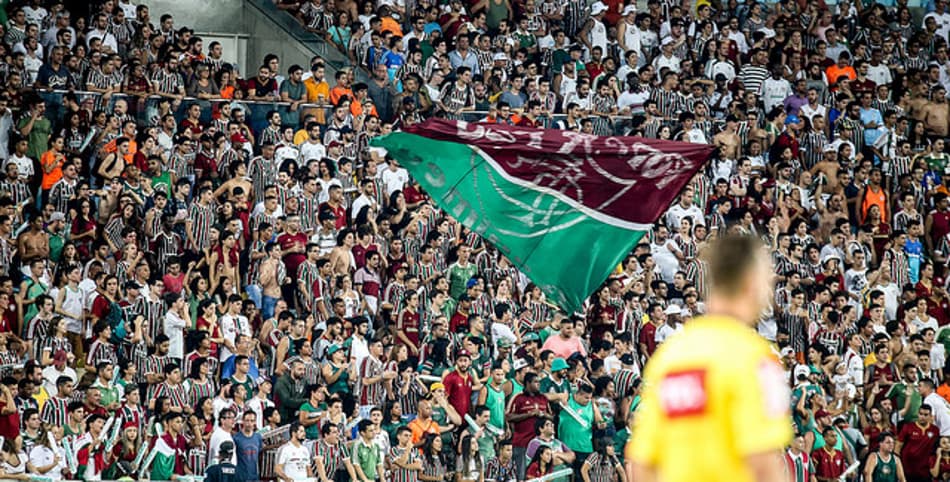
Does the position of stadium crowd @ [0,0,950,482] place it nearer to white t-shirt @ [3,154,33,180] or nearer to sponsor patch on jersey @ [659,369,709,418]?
white t-shirt @ [3,154,33,180]

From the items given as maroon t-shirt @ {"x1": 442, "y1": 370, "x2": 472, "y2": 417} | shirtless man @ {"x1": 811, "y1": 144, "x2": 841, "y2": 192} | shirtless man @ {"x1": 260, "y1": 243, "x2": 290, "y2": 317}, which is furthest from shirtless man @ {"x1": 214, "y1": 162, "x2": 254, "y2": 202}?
shirtless man @ {"x1": 811, "y1": 144, "x2": 841, "y2": 192}

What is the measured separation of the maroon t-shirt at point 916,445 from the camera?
56.6 ft

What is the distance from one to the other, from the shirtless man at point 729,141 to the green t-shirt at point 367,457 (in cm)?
769

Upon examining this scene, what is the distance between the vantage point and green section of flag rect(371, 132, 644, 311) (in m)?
11.7

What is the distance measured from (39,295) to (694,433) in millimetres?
12359

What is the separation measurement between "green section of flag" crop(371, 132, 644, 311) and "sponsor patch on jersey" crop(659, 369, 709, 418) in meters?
6.93

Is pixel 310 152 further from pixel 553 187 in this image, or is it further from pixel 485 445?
pixel 553 187

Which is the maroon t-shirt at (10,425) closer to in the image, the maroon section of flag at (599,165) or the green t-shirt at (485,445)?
the green t-shirt at (485,445)

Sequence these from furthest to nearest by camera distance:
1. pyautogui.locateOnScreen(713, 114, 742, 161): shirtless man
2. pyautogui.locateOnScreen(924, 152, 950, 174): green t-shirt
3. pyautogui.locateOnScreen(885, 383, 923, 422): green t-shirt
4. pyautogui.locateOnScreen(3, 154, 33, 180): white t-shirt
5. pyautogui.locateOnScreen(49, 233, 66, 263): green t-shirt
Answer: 1. pyautogui.locateOnScreen(924, 152, 950, 174): green t-shirt
2. pyautogui.locateOnScreen(713, 114, 742, 161): shirtless man
3. pyautogui.locateOnScreen(885, 383, 923, 422): green t-shirt
4. pyautogui.locateOnScreen(3, 154, 33, 180): white t-shirt
5. pyautogui.locateOnScreen(49, 233, 66, 263): green t-shirt

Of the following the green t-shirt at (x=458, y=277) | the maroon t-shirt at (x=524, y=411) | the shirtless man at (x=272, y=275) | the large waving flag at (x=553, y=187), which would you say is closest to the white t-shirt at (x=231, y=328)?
the shirtless man at (x=272, y=275)

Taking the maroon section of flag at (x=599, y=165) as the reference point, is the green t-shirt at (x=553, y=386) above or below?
below

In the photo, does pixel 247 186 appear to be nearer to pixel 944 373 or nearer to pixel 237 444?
pixel 237 444

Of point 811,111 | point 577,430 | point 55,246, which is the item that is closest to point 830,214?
point 811,111

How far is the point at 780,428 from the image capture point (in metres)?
4.42
